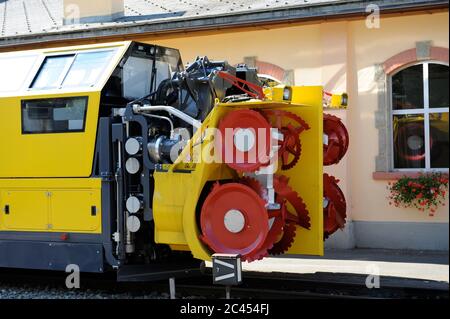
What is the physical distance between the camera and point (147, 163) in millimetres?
7125

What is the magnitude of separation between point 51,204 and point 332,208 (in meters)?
3.14

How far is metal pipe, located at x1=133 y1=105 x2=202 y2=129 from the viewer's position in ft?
22.8

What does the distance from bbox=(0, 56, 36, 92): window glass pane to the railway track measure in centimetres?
247

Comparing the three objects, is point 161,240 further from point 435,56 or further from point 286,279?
point 435,56

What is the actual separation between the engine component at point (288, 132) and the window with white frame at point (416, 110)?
3872 mm

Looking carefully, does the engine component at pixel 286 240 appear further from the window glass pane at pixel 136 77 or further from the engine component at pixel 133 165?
the window glass pane at pixel 136 77

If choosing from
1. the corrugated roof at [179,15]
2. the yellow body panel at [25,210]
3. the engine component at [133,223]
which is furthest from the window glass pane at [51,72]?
the corrugated roof at [179,15]

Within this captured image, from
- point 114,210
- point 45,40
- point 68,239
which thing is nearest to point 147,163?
point 114,210

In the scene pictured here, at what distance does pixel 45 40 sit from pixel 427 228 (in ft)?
25.4

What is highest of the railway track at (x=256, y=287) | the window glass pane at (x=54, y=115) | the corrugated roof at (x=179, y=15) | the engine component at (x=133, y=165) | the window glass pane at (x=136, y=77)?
the corrugated roof at (x=179, y=15)

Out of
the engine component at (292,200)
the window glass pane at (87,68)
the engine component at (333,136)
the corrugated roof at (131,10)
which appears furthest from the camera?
the corrugated roof at (131,10)

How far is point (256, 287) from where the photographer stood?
795 cm

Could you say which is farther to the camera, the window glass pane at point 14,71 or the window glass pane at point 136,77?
the window glass pane at point 14,71

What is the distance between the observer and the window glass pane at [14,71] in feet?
26.2
